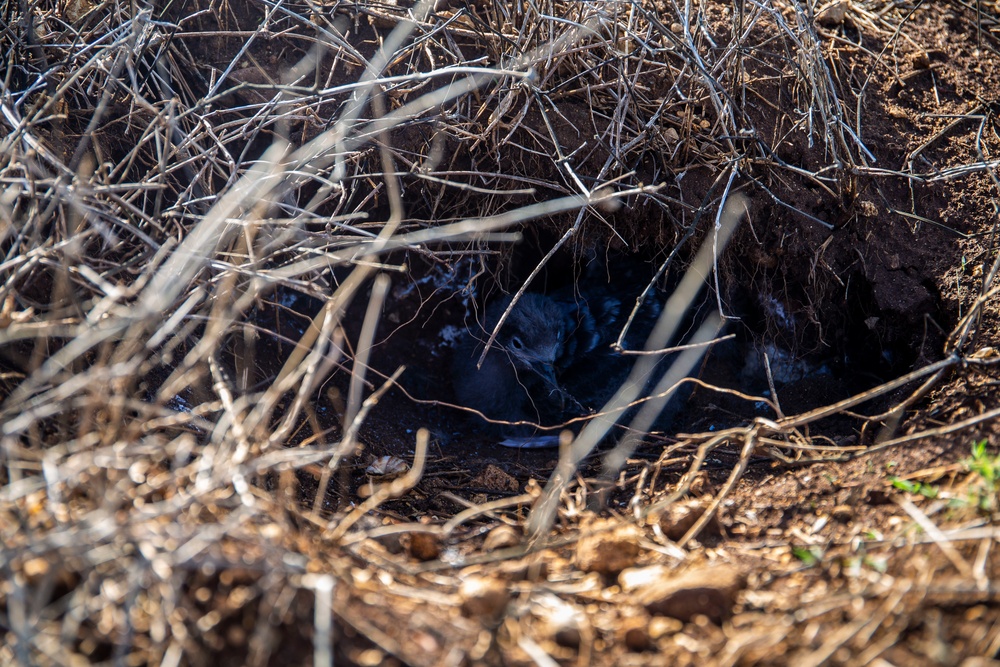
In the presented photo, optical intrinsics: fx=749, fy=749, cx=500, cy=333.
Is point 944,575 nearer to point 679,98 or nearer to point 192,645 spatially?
point 192,645

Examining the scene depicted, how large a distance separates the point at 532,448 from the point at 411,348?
1146 millimetres

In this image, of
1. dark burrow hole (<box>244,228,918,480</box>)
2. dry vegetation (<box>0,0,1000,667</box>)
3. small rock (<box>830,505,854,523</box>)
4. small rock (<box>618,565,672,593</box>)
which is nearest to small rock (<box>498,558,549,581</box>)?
dry vegetation (<box>0,0,1000,667</box>)

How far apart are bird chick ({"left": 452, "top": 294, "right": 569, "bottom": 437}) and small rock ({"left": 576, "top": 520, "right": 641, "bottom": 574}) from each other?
7.19 ft

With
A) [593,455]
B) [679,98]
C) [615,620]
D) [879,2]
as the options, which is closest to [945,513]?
[615,620]

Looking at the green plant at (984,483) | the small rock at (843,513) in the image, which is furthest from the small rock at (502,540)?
the green plant at (984,483)

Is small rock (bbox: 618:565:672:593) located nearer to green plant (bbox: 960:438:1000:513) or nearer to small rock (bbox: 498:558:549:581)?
small rock (bbox: 498:558:549:581)

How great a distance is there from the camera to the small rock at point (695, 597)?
224 centimetres

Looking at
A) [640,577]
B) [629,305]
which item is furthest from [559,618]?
[629,305]

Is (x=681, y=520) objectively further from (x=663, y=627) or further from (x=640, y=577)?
(x=663, y=627)

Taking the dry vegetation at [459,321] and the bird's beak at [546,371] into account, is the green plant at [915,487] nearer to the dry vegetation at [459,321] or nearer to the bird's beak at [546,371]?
→ the dry vegetation at [459,321]

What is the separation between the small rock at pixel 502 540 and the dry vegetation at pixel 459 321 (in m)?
0.02

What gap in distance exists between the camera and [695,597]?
2.24 metres

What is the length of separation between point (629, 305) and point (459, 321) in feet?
3.97

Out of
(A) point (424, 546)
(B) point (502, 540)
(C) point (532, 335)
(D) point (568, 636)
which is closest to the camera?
(D) point (568, 636)
